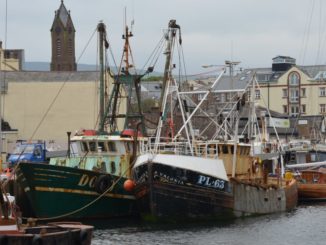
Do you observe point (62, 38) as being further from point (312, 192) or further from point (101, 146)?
point (101, 146)

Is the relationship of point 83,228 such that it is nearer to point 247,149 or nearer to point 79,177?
point 79,177

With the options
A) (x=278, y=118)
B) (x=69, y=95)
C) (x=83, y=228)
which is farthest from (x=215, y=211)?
(x=278, y=118)

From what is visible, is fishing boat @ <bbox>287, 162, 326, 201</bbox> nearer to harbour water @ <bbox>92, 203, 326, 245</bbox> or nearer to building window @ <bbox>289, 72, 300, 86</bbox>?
harbour water @ <bbox>92, 203, 326, 245</bbox>

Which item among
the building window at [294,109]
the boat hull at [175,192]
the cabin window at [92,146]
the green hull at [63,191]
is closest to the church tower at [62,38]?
the building window at [294,109]

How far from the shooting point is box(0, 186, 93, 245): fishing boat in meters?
25.6

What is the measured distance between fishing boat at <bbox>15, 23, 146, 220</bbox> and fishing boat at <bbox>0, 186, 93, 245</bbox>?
1471 centimetres

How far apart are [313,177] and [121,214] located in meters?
20.9

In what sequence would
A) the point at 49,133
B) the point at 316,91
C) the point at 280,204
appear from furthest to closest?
the point at 316,91 → the point at 49,133 → the point at 280,204

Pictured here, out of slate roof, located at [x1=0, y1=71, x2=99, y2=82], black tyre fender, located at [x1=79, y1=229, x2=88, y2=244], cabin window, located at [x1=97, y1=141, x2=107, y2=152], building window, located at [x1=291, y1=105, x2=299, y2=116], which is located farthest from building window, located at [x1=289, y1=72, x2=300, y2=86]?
black tyre fender, located at [x1=79, y1=229, x2=88, y2=244]

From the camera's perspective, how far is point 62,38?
15662 centimetres

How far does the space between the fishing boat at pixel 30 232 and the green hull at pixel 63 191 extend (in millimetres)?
14552

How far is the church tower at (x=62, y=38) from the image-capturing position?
154 m

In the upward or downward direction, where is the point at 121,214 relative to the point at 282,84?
downward

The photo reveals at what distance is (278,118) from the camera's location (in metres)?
120
